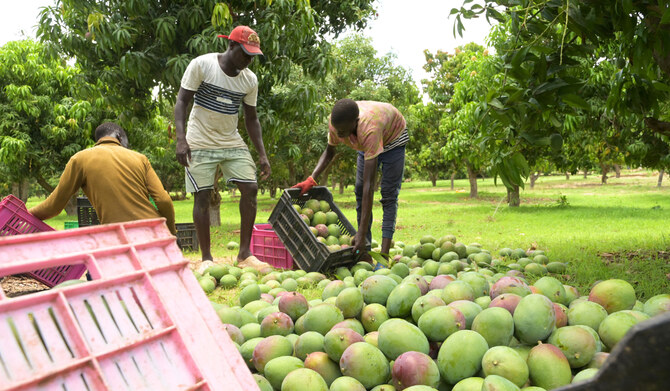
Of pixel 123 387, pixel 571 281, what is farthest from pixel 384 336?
pixel 571 281

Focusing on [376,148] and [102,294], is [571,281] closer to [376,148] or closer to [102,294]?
[376,148]

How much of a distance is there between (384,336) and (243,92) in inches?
138

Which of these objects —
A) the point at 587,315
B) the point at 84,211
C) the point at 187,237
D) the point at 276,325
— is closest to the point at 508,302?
the point at 587,315

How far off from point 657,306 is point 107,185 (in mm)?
3664

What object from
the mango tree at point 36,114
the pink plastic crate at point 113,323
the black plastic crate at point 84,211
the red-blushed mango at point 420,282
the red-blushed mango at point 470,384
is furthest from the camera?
the mango tree at point 36,114

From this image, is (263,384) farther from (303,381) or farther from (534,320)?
(534,320)

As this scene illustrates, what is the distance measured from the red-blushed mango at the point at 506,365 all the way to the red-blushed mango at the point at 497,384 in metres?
0.11

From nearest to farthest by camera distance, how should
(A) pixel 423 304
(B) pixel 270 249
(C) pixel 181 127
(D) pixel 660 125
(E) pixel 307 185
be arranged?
(A) pixel 423 304 → (D) pixel 660 125 → (C) pixel 181 127 → (E) pixel 307 185 → (B) pixel 270 249

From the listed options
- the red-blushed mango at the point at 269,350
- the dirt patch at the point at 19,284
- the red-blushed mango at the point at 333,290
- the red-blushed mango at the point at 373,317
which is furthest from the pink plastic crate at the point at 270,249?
the red-blushed mango at the point at 269,350

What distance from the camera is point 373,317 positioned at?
7.33 feet

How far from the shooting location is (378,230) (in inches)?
378

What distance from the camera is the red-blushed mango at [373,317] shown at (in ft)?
7.30

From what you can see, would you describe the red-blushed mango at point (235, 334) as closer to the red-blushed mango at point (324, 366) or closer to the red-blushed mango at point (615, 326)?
the red-blushed mango at point (324, 366)

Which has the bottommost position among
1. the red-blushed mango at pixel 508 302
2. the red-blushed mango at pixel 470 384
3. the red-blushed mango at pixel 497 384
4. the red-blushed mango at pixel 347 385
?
the red-blushed mango at pixel 347 385
